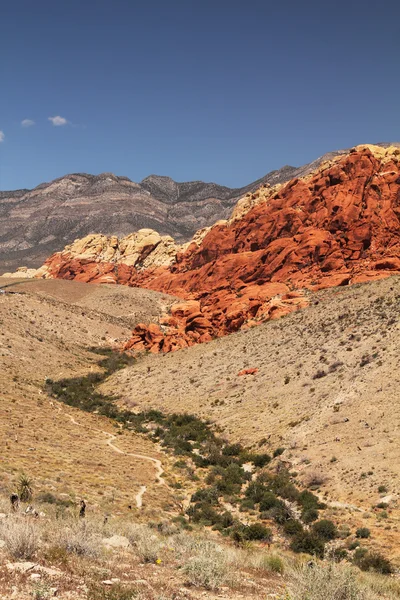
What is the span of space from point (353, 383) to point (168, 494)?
1440 centimetres

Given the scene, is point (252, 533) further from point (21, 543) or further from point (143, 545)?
point (21, 543)

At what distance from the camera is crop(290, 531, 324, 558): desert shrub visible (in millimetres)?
15333

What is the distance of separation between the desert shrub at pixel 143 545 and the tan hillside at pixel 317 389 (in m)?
8.41

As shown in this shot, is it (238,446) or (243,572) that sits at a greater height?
(243,572)

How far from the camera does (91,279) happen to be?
398 ft

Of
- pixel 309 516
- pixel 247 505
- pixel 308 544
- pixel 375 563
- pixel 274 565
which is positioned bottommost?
pixel 247 505

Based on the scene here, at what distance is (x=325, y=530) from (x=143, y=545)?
8.97m

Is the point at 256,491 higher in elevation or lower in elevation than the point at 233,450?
lower

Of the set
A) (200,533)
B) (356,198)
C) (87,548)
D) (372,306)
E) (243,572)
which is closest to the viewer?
(87,548)

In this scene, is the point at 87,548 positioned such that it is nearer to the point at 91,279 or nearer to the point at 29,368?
the point at 29,368

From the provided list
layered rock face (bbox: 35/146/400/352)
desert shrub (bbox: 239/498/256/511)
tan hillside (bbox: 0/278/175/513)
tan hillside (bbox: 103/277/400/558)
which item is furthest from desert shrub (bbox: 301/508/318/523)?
layered rock face (bbox: 35/146/400/352)

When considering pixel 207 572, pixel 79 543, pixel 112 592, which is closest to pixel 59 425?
pixel 79 543

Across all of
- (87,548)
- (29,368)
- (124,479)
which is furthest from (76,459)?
(29,368)

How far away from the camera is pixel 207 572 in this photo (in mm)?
8422
